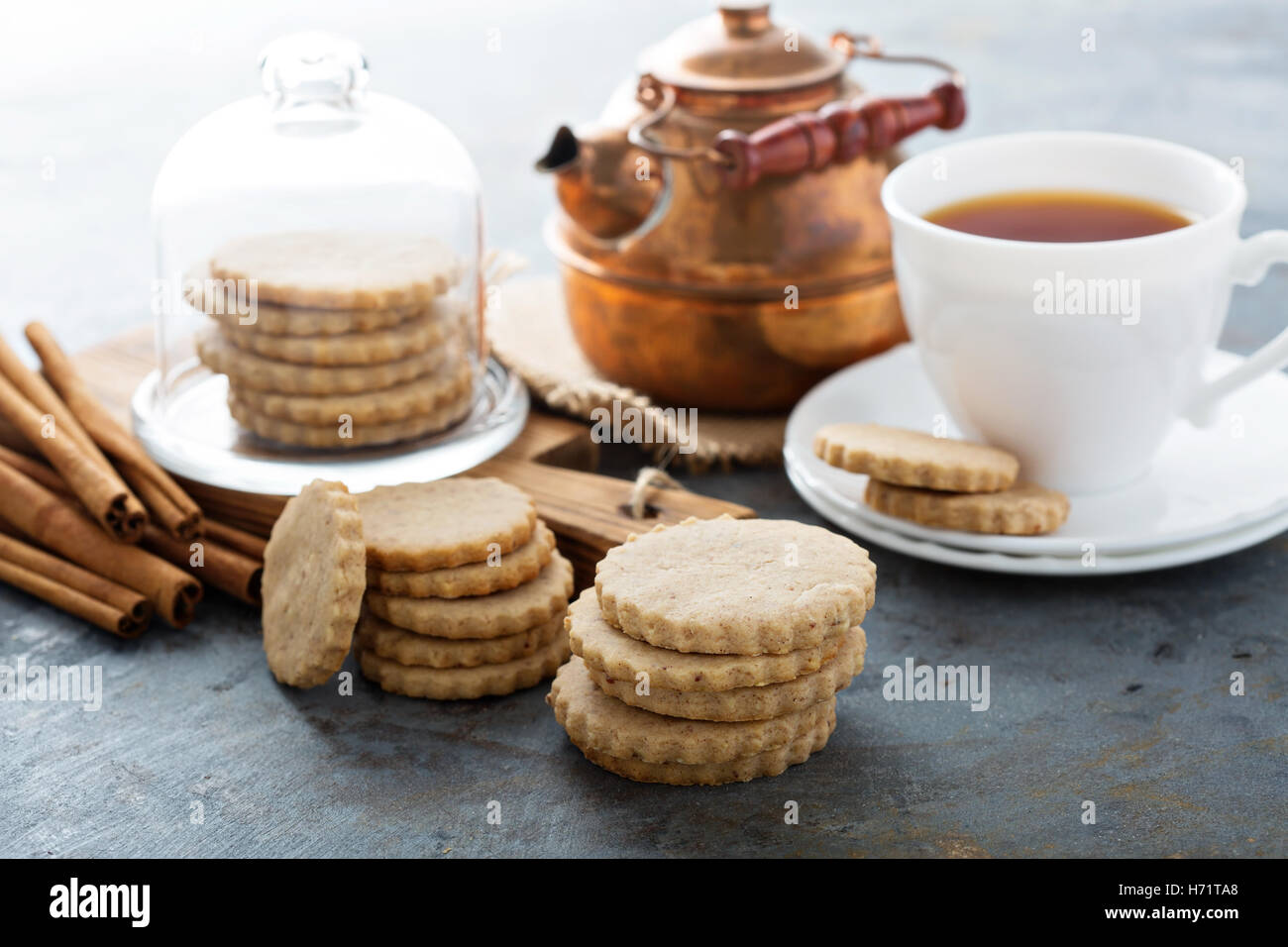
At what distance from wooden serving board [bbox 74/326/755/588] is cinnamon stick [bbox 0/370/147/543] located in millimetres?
92

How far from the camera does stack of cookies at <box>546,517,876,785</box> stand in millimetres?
1090

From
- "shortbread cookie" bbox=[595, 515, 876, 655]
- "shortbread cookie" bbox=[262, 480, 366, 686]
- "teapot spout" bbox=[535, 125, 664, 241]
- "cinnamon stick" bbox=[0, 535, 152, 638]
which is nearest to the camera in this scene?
"shortbread cookie" bbox=[595, 515, 876, 655]

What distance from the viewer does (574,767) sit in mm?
1167

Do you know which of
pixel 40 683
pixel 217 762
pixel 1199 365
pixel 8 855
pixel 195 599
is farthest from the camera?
pixel 1199 365

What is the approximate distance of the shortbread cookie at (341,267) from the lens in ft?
4.85

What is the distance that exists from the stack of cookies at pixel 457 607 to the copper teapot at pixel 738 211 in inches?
19.0

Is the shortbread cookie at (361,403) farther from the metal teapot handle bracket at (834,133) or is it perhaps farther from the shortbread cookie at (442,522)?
the metal teapot handle bracket at (834,133)

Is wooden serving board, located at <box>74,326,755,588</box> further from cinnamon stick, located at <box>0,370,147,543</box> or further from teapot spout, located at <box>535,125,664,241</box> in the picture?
teapot spout, located at <box>535,125,664,241</box>

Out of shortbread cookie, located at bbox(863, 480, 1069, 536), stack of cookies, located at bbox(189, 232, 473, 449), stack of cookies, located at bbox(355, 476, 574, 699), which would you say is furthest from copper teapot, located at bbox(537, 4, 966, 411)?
stack of cookies, located at bbox(355, 476, 574, 699)

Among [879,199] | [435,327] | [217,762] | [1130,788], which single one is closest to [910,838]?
[1130,788]

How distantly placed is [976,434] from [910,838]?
1.96 feet

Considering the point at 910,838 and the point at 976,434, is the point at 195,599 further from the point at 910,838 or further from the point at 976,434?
the point at 976,434

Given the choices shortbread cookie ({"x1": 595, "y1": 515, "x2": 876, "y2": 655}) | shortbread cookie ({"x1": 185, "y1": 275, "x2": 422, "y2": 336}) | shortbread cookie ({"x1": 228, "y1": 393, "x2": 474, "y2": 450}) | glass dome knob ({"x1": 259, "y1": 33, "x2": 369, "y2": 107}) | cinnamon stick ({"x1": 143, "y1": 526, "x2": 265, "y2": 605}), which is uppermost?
glass dome knob ({"x1": 259, "y1": 33, "x2": 369, "y2": 107})

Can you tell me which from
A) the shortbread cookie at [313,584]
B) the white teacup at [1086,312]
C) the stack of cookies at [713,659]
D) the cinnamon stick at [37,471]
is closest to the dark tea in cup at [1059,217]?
the white teacup at [1086,312]
